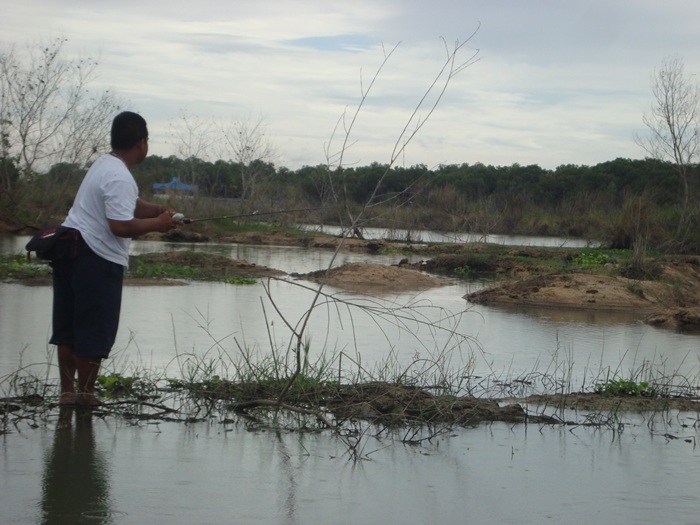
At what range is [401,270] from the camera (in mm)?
17125

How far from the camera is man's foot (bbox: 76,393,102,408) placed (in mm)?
5254

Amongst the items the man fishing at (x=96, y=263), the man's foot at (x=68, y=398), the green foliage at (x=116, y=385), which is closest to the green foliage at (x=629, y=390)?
the green foliage at (x=116, y=385)

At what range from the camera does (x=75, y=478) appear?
13.5 ft

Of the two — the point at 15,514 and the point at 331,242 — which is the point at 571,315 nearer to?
the point at 15,514

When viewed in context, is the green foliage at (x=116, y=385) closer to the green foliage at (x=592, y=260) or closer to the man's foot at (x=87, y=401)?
the man's foot at (x=87, y=401)

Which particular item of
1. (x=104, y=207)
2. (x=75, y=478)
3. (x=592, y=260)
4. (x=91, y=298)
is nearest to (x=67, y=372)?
(x=91, y=298)

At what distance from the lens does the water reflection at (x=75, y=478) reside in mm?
3627

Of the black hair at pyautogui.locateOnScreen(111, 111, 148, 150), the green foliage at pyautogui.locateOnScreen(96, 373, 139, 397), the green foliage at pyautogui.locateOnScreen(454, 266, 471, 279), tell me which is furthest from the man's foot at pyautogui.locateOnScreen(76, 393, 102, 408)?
the green foliage at pyautogui.locateOnScreen(454, 266, 471, 279)

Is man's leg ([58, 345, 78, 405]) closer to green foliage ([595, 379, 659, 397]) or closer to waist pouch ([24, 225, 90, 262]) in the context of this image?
waist pouch ([24, 225, 90, 262])

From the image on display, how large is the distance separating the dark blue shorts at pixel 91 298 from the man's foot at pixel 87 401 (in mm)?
322

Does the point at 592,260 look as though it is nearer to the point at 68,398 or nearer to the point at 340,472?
the point at 68,398

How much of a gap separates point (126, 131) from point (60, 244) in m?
0.77

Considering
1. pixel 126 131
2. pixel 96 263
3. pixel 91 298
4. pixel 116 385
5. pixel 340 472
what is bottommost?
pixel 340 472

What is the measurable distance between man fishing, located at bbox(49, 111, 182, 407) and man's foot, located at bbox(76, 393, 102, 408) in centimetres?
3
